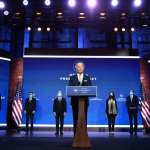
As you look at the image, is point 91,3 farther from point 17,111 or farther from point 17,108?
point 17,111

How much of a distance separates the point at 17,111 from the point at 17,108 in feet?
0.41

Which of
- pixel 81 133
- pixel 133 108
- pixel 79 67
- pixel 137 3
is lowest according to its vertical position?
pixel 81 133

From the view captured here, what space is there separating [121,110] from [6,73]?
4920 millimetres

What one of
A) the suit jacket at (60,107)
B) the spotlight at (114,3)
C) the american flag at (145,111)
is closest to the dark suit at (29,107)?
the suit jacket at (60,107)

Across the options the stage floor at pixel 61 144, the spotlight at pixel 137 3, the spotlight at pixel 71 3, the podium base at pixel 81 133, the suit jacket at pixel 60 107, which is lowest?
the stage floor at pixel 61 144

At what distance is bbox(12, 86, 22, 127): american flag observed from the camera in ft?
40.9

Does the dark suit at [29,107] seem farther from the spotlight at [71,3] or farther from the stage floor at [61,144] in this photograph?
the stage floor at [61,144]

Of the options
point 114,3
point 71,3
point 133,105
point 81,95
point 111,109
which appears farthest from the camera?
point 111,109

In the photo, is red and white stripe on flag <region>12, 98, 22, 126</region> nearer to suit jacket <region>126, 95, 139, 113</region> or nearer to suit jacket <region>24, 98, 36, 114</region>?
suit jacket <region>24, 98, 36, 114</region>

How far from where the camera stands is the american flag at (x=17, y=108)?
40.9 feet

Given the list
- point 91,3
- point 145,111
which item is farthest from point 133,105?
point 91,3

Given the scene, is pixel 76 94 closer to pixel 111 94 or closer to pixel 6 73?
pixel 111 94

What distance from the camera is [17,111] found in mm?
12648

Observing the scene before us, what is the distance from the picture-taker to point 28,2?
9961 millimetres
